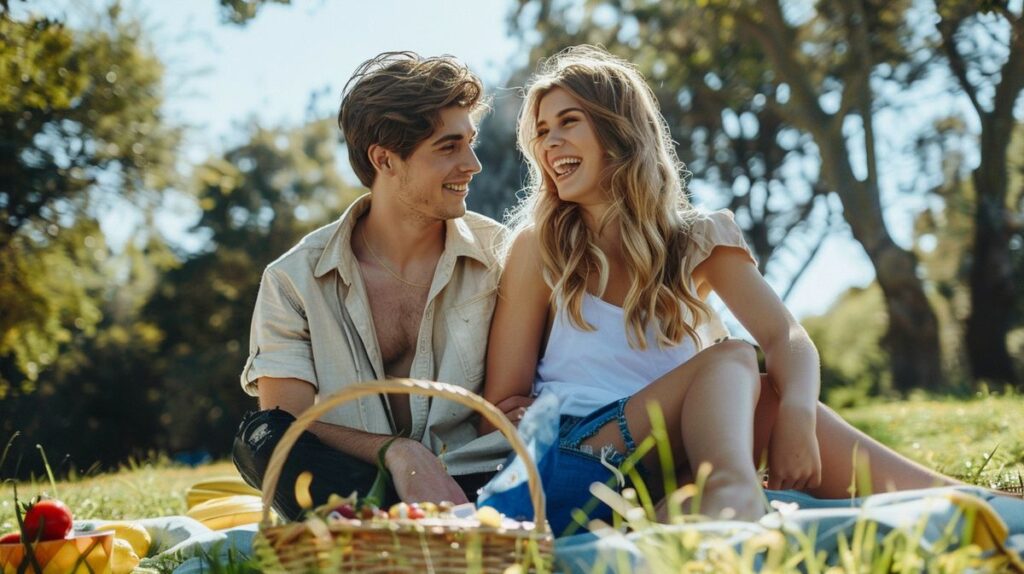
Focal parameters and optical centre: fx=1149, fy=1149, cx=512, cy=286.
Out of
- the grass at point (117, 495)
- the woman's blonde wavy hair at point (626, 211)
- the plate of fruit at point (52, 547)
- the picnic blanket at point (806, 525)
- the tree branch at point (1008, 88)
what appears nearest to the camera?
the picnic blanket at point (806, 525)

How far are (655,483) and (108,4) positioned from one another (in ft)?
51.4

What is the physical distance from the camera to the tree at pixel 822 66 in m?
12.1

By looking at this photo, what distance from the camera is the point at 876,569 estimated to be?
223 centimetres

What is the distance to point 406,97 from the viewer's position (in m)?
4.30

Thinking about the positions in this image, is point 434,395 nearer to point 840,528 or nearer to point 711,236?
point 840,528

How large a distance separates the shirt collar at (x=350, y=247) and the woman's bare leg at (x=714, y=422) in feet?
3.49

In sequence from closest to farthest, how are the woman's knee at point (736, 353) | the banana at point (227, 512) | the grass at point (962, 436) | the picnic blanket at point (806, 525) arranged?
the picnic blanket at point (806, 525) → the woman's knee at point (736, 353) → the banana at point (227, 512) → the grass at point (962, 436)

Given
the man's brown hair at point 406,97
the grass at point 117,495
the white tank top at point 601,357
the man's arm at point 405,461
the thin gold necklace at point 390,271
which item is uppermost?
the man's brown hair at point 406,97

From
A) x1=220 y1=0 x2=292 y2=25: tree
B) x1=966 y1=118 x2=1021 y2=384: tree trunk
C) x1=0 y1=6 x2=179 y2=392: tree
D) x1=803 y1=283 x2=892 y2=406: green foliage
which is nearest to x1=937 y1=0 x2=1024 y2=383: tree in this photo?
x1=966 y1=118 x2=1021 y2=384: tree trunk

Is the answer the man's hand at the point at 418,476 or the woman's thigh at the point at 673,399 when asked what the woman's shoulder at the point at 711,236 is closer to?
the woman's thigh at the point at 673,399

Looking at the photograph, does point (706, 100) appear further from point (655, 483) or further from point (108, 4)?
point (655, 483)

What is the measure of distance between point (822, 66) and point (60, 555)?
13028 mm

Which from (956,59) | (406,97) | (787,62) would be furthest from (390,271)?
(956,59)

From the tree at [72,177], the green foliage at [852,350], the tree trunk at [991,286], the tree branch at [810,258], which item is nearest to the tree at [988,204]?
the tree trunk at [991,286]
